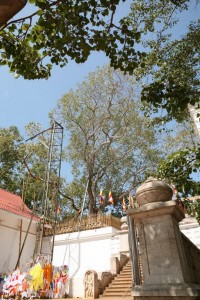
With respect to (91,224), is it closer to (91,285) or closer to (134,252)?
(91,285)

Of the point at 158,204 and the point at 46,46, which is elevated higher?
the point at 46,46

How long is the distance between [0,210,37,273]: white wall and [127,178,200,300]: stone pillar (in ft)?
42.9

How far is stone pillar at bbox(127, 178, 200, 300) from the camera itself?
3307mm

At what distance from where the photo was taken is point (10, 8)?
83.7 inches

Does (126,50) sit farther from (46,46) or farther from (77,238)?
(77,238)

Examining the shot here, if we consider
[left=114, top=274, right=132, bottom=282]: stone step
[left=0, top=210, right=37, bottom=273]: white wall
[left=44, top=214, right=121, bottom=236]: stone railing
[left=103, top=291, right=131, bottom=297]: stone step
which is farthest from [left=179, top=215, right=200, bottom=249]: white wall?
[left=0, top=210, right=37, bottom=273]: white wall

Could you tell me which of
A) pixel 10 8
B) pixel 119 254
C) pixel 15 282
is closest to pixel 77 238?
pixel 119 254

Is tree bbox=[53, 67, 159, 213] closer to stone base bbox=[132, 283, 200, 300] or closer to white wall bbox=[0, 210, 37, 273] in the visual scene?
white wall bbox=[0, 210, 37, 273]

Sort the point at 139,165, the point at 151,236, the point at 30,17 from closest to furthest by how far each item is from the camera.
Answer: the point at 151,236 → the point at 30,17 → the point at 139,165

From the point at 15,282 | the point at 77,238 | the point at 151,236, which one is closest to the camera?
the point at 151,236

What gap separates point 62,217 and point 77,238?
10.9 m

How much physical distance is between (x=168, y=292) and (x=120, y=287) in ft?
24.3

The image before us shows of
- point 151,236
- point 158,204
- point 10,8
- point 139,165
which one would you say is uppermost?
point 139,165

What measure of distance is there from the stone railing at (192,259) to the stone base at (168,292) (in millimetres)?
590
